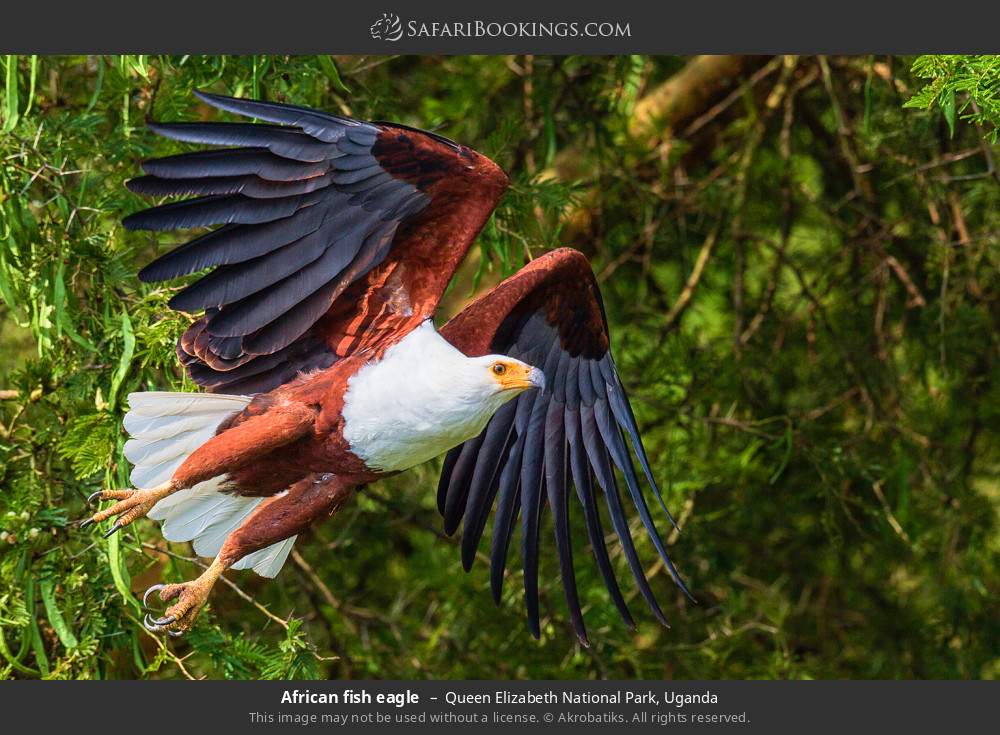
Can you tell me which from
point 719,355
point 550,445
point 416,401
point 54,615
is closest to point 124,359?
point 54,615

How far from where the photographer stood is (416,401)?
131 inches

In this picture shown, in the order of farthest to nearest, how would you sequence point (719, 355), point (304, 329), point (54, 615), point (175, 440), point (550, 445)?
point (719, 355) → point (550, 445) → point (54, 615) → point (175, 440) → point (304, 329)

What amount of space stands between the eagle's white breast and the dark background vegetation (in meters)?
1.00

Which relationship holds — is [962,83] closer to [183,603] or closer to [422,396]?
[422,396]

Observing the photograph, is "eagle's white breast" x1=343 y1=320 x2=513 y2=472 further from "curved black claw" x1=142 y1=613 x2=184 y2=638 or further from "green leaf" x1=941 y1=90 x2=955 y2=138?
"green leaf" x1=941 y1=90 x2=955 y2=138

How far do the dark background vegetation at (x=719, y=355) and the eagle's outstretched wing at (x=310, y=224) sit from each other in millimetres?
799

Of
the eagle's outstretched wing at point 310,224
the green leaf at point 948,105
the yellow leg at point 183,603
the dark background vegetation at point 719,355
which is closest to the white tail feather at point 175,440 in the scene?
the eagle's outstretched wing at point 310,224

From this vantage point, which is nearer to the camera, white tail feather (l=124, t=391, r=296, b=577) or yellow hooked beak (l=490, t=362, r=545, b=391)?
yellow hooked beak (l=490, t=362, r=545, b=391)

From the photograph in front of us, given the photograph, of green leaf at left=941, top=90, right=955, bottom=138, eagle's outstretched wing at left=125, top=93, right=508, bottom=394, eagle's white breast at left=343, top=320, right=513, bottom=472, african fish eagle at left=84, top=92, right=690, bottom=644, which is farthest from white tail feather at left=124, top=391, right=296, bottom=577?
green leaf at left=941, top=90, right=955, bottom=138

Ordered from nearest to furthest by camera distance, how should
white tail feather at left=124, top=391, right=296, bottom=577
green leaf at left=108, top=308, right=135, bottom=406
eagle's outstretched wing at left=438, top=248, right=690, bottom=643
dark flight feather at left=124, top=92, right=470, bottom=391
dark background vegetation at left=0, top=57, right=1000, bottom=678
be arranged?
dark flight feather at left=124, top=92, right=470, bottom=391 < white tail feather at left=124, top=391, right=296, bottom=577 < green leaf at left=108, top=308, right=135, bottom=406 < eagle's outstretched wing at left=438, top=248, right=690, bottom=643 < dark background vegetation at left=0, top=57, right=1000, bottom=678

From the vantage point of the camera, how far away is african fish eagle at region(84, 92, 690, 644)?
3.30 m

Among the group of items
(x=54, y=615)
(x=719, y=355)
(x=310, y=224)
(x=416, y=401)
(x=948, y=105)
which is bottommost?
(x=54, y=615)

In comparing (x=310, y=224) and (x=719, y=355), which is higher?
(x=310, y=224)

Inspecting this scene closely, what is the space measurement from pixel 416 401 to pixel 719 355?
2.66m
